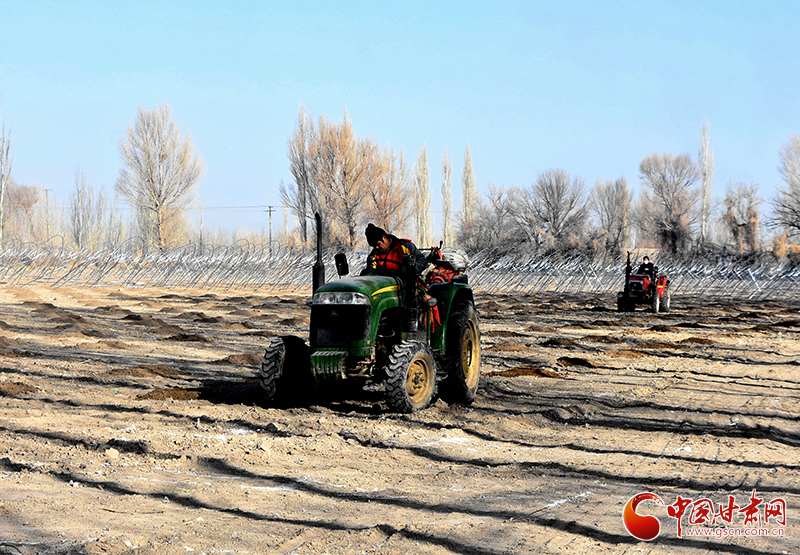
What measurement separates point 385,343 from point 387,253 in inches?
33.2

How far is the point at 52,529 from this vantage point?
3.90 m

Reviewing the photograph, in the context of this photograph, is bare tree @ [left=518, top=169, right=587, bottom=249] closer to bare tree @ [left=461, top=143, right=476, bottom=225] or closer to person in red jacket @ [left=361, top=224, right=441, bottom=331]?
bare tree @ [left=461, top=143, right=476, bottom=225]

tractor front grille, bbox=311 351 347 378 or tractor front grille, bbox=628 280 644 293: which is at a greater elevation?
tractor front grille, bbox=628 280 644 293

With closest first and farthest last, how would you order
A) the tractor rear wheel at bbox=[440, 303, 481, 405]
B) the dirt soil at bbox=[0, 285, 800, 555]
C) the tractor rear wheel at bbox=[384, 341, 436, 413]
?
the dirt soil at bbox=[0, 285, 800, 555] < the tractor rear wheel at bbox=[384, 341, 436, 413] < the tractor rear wheel at bbox=[440, 303, 481, 405]

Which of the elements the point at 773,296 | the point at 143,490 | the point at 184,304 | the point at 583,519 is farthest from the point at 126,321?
the point at 773,296

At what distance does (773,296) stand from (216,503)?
31.7 m

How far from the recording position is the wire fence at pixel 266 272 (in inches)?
1139

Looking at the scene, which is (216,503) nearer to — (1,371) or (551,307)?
(1,371)

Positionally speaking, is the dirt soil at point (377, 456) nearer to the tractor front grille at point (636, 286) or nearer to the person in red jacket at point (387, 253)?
the person in red jacket at point (387, 253)

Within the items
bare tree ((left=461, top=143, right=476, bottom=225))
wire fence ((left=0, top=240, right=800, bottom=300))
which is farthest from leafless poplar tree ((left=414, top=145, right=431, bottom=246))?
wire fence ((left=0, top=240, right=800, bottom=300))

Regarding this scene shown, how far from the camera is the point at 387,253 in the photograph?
24.4ft

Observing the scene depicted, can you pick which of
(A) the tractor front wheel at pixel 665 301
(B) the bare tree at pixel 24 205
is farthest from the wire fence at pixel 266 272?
(B) the bare tree at pixel 24 205

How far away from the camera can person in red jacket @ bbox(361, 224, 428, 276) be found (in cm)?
733

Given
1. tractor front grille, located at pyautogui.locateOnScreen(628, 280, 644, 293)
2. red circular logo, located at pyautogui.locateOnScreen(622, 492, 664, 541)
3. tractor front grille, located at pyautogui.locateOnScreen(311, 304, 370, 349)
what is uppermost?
tractor front grille, located at pyautogui.locateOnScreen(628, 280, 644, 293)
